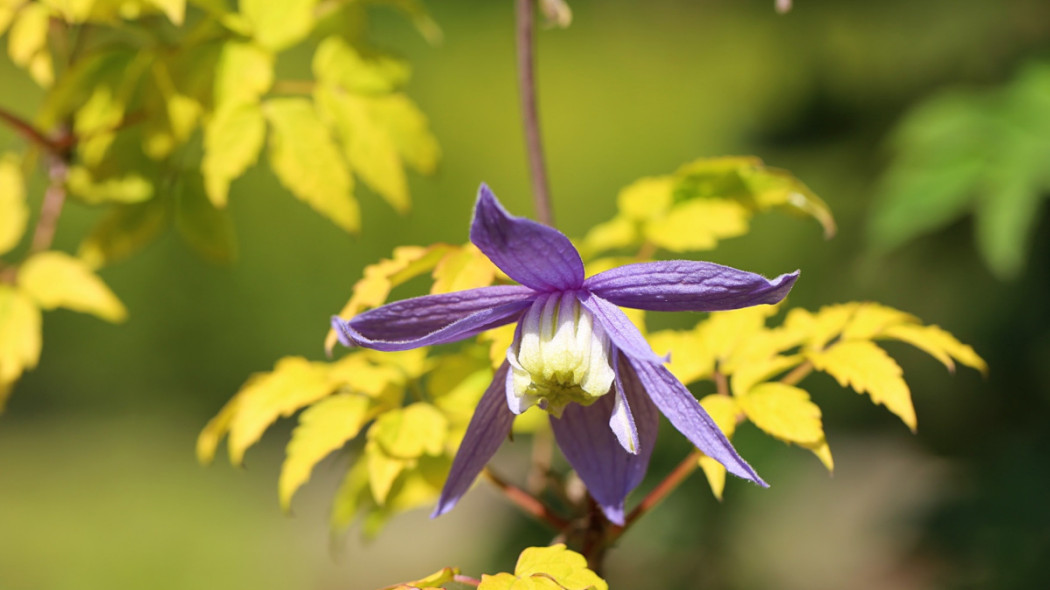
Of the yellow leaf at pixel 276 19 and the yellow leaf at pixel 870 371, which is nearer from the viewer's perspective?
the yellow leaf at pixel 870 371

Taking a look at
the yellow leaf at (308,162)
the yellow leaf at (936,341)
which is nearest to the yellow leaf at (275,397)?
the yellow leaf at (308,162)

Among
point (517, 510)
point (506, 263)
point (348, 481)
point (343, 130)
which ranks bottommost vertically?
point (517, 510)

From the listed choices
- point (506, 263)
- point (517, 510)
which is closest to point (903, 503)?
point (517, 510)

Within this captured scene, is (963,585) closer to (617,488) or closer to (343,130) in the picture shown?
(617,488)

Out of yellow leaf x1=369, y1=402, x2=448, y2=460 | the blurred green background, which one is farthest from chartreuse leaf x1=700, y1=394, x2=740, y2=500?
the blurred green background

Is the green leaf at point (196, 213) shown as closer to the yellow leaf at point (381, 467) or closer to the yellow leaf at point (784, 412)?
the yellow leaf at point (381, 467)
